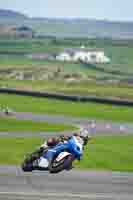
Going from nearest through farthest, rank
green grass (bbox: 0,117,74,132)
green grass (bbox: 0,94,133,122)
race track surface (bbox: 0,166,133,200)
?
1. race track surface (bbox: 0,166,133,200)
2. green grass (bbox: 0,117,74,132)
3. green grass (bbox: 0,94,133,122)

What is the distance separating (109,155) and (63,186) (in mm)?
9265

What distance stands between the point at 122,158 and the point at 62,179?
7.85 meters

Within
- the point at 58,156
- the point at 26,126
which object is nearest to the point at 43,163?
the point at 58,156

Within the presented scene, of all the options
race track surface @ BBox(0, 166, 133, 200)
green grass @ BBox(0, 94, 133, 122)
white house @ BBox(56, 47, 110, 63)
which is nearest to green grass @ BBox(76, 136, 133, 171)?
race track surface @ BBox(0, 166, 133, 200)

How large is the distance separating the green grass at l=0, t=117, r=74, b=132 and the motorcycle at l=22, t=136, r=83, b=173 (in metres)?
A: 19.5

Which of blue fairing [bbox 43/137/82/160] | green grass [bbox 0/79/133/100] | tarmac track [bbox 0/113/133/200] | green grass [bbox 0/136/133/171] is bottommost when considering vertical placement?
green grass [bbox 0/79/133/100]

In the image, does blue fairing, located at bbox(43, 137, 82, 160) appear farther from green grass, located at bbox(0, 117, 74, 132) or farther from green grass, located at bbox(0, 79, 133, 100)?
green grass, located at bbox(0, 79, 133, 100)

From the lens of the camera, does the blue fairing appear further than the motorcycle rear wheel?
No

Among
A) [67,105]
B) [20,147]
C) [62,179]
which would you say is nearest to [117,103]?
[67,105]

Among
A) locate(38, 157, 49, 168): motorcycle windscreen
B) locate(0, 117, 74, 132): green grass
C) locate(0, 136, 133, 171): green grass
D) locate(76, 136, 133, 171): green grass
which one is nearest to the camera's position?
locate(38, 157, 49, 168): motorcycle windscreen

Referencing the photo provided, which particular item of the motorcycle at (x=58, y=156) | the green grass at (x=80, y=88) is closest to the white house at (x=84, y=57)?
the green grass at (x=80, y=88)

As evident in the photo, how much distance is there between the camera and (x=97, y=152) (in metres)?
32.5

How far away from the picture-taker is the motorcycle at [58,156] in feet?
76.0

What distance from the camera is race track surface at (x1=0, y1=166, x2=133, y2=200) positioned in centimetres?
2161
